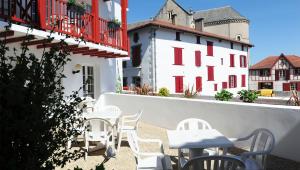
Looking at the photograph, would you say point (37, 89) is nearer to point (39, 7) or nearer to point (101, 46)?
point (39, 7)

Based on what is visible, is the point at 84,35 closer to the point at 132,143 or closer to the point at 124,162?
the point at 124,162

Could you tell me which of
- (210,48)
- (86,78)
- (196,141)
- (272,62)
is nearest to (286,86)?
(272,62)

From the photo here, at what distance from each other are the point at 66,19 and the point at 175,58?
637 inches

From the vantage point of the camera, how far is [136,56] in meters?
24.7

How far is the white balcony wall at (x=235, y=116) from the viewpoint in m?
5.74

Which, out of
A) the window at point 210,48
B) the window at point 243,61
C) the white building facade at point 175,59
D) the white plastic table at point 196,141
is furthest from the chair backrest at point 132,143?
the window at point 243,61

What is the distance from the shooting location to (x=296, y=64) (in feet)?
145

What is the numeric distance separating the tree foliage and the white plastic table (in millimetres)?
1768

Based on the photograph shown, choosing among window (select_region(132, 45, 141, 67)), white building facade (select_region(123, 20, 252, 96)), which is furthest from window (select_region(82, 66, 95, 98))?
window (select_region(132, 45, 141, 67))

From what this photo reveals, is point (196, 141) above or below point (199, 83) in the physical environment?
below

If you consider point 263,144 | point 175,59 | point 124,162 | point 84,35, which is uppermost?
point 175,59

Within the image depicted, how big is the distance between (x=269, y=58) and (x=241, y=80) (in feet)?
58.6

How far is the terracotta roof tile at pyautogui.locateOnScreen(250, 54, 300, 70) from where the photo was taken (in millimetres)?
44838

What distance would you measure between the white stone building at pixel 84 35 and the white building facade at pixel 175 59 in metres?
8.32
